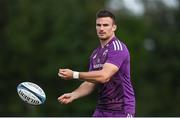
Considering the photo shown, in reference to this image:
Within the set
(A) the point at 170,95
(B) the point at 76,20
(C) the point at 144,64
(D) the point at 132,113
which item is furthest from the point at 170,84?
(D) the point at 132,113

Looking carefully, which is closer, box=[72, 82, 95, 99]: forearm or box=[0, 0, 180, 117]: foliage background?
box=[72, 82, 95, 99]: forearm

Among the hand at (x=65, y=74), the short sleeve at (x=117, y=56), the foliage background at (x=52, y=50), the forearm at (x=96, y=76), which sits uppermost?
the short sleeve at (x=117, y=56)

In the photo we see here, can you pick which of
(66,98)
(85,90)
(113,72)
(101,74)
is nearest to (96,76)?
(101,74)

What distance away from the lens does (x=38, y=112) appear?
46.2m

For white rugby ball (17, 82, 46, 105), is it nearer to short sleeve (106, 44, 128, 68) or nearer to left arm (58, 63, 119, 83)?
left arm (58, 63, 119, 83)

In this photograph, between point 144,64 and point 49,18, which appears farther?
point 144,64

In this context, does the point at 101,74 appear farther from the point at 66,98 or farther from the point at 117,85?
the point at 66,98

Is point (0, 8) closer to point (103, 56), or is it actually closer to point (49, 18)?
point (49, 18)

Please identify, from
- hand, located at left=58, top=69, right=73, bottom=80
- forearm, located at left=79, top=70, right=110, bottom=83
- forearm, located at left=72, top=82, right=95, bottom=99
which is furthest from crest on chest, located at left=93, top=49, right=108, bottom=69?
hand, located at left=58, top=69, right=73, bottom=80

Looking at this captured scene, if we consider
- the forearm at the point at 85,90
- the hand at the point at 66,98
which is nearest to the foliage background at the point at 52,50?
the forearm at the point at 85,90

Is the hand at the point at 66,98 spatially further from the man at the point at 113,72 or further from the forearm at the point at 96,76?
the forearm at the point at 96,76

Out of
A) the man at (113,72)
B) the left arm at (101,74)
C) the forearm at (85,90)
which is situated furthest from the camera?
the forearm at (85,90)

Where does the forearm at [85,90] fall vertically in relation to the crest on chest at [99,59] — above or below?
below

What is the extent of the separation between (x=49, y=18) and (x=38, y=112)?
7495mm
